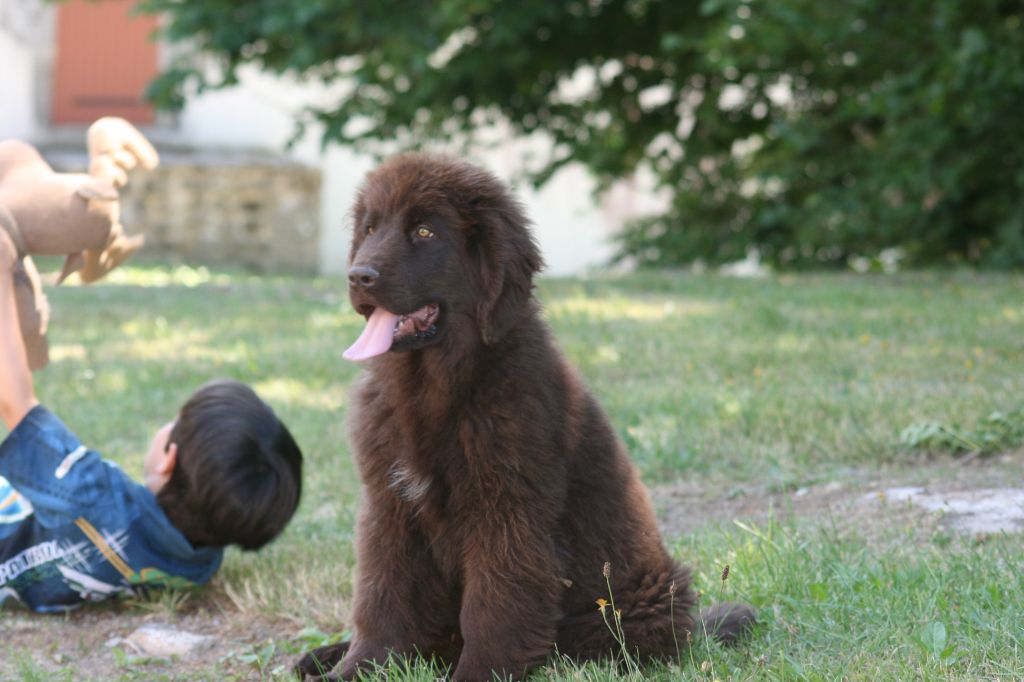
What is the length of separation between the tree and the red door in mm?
5359

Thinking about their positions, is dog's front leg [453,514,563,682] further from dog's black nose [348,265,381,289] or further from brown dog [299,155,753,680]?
dog's black nose [348,265,381,289]

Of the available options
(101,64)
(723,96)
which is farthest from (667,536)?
(101,64)

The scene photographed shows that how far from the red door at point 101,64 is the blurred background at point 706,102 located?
6.53 feet

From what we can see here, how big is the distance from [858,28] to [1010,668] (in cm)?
862

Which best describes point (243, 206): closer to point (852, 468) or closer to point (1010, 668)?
point (852, 468)

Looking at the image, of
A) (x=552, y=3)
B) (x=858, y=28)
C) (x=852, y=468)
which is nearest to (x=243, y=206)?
(x=552, y=3)

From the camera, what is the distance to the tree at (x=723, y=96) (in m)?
10.9

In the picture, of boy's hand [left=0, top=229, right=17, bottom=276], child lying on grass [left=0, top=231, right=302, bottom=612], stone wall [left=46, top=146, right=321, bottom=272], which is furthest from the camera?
stone wall [left=46, top=146, right=321, bottom=272]

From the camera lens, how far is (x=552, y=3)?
12.5 meters

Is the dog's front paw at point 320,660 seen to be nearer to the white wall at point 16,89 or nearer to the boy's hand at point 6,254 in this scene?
the boy's hand at point 6,254

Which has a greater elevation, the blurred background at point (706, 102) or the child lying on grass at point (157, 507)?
the blurred background at point (706, 102)

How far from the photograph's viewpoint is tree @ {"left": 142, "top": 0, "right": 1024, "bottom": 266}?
10.9m

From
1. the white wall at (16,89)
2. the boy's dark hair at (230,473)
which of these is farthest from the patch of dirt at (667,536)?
the white wall at (16,89)

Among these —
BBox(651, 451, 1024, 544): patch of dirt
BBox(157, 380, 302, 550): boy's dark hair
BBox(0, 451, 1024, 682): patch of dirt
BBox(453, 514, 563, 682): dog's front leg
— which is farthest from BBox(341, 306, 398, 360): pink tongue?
BBox(651, 451, 1024, 544): patch of dirt
